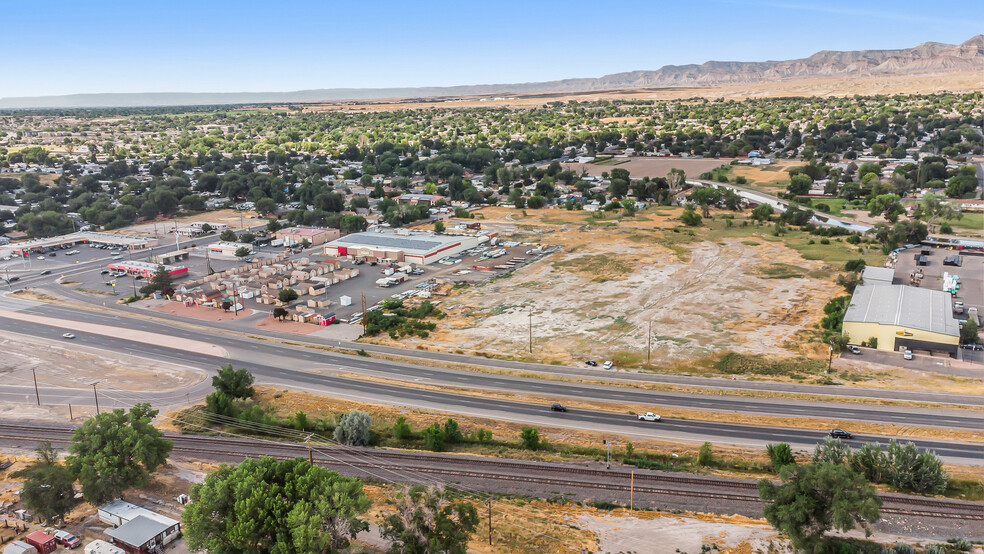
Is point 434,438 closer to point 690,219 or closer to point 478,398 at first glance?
point 478,398

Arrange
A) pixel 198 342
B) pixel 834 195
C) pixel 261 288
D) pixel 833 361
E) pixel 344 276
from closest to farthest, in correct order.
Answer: pixel 833 361
pixel 198 342
pixel 261 288
pixel 344 276
pixel 834 195

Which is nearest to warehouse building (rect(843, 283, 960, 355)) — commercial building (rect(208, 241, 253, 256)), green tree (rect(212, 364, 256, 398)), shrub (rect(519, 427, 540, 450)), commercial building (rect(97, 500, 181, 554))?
shrub (rect(519, 427, 540, 450))

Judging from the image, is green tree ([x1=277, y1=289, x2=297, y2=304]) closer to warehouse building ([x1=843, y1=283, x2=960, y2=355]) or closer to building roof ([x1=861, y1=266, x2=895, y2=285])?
warehouse building ([x1=843, y1=283, x2=960, y2=355])

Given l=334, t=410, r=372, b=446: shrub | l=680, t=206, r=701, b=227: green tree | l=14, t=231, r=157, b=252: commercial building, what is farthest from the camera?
l=680, t=206, r=701, b=227: green tree

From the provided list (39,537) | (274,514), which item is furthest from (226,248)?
(274,514)

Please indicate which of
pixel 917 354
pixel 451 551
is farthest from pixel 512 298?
pixel 451 551

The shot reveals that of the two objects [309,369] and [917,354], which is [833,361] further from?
[309,369]

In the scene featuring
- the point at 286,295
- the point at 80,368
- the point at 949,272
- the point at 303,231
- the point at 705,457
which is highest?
the point at 303,231
